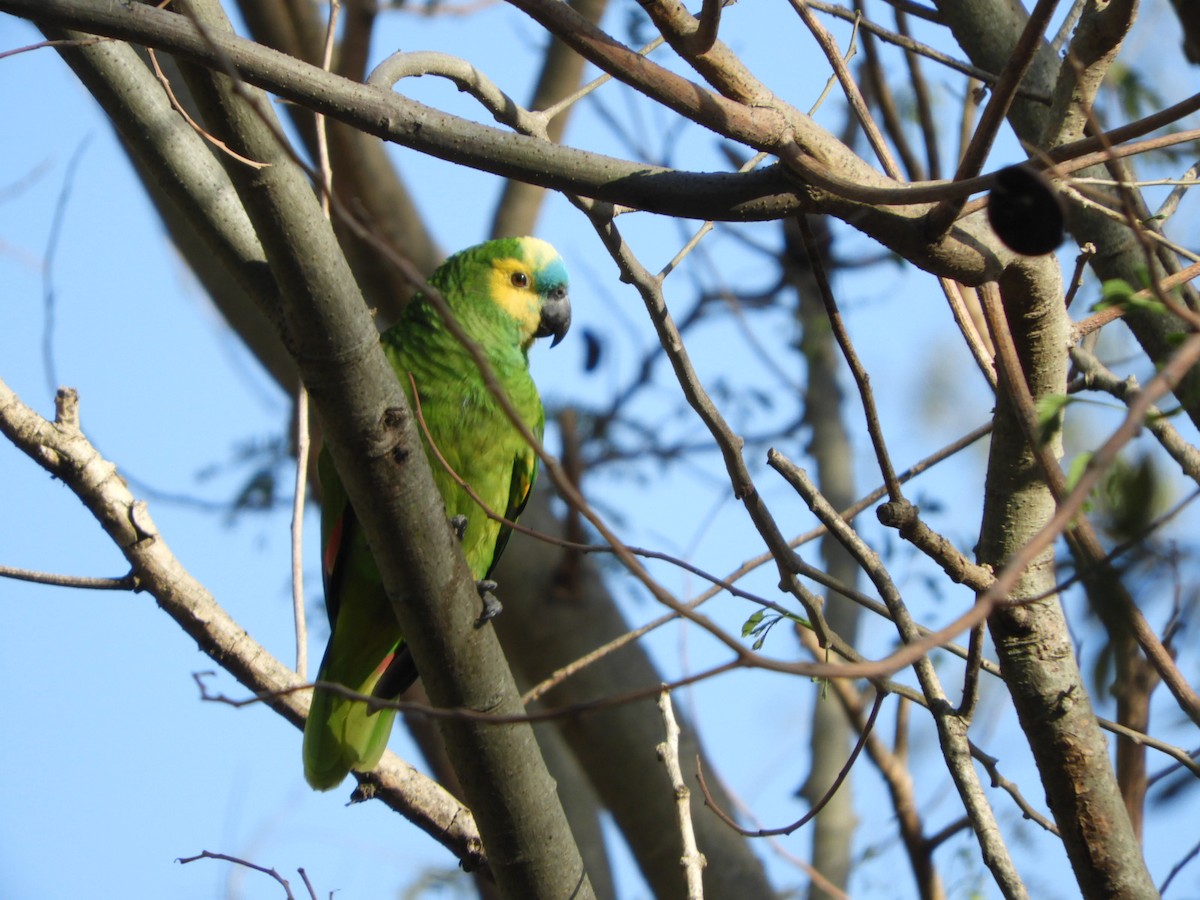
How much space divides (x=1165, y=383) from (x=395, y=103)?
107 centimetres

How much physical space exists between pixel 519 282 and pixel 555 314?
0.17 m

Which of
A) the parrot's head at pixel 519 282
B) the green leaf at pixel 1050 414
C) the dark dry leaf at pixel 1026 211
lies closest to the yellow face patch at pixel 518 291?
the parrot's head at pixel 519 282

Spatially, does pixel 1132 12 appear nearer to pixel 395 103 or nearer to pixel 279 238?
pixel 395 103

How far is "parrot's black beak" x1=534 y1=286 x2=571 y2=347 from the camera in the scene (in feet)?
12.1

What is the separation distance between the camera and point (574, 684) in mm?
4141

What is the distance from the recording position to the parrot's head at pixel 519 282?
3.55 m

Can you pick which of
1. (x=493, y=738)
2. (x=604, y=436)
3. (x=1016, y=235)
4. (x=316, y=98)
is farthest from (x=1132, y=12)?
(x=604, y=436)

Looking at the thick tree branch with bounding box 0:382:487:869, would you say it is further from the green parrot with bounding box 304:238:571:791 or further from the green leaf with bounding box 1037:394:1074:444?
the green leaf with bounding box 1037:394:1074:444

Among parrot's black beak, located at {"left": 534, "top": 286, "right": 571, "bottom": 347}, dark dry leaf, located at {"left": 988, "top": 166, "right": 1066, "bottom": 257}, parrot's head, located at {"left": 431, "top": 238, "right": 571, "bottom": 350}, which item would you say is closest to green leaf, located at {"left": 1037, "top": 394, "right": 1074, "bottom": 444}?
dark dry leaf, located at {"left": 988, "top": 166, "right": 1066, "bottom": 257}

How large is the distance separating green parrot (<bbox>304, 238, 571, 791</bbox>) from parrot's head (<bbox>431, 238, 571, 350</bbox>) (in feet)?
0.65

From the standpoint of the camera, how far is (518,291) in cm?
361

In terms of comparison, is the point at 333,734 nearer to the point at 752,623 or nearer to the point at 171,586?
the point at 171,586

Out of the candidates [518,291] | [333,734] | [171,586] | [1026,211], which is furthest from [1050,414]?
[518,291]

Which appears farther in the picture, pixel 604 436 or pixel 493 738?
pixel 604 436
